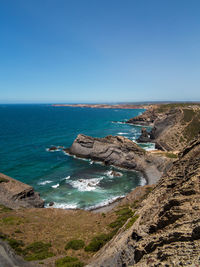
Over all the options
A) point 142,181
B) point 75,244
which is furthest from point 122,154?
point 75,244

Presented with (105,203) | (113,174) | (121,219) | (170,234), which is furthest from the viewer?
(113,174)

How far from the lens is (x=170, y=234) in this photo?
9391 millimetres

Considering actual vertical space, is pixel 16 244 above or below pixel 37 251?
above

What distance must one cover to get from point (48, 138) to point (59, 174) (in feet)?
142

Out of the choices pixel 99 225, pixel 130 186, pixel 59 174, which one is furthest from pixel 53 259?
pixel 59 174

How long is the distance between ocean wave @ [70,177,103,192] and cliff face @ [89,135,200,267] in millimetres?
30061

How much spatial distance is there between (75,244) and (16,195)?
61.6 feet

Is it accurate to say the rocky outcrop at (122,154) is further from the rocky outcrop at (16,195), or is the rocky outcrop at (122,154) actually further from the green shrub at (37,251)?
the green shrub at (37,251)

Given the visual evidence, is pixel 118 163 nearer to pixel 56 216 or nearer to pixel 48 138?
pixel 56 216

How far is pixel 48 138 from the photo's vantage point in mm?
90812

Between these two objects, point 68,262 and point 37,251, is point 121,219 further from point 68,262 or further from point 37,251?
point 37,251

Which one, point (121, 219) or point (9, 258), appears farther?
point (121, 219)

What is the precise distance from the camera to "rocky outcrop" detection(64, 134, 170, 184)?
168 ft

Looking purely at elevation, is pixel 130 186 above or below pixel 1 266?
below
